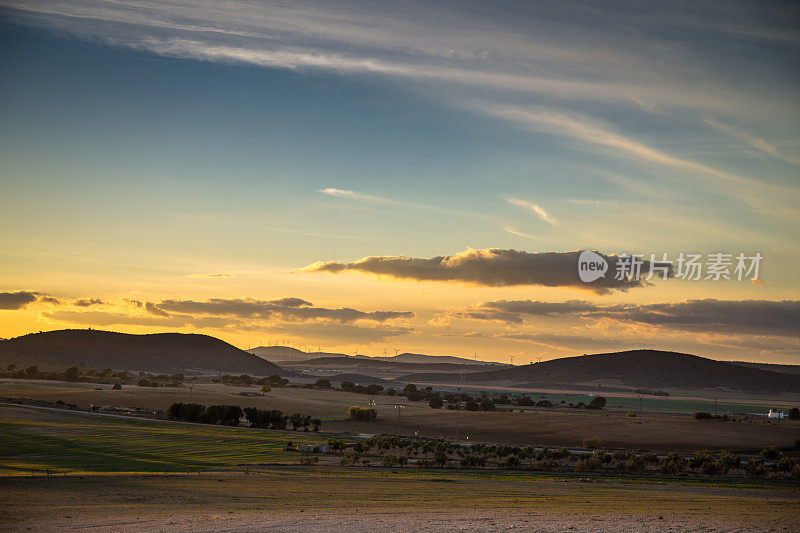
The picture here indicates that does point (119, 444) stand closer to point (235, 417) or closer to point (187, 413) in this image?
point (235, 417)

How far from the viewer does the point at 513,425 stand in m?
105

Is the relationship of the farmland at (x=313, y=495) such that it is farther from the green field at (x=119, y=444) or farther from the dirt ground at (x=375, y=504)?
the green field at (x=119, y=444)

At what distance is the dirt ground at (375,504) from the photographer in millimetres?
26312

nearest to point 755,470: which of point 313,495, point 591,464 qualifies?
point 591,464

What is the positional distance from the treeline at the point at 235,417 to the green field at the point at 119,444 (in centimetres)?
794

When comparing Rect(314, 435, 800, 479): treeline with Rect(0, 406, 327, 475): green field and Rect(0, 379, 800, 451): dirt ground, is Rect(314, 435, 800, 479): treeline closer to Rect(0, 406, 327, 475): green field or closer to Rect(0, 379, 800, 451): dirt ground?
Rect(0, 406, 327, 475): green field

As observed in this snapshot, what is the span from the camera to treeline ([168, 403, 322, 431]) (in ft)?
313

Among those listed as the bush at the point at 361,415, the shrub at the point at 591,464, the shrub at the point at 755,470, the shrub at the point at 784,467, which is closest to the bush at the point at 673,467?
the shrub at the point at 755,470

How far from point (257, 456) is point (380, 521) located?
3518cm

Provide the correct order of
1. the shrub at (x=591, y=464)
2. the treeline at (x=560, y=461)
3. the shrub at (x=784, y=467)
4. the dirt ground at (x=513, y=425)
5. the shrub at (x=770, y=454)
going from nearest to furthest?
1. the treeline at (x=560, y=461)
2. the shrub at (x=591, y=464)
3. the shrub at (x=784, y=467)
4. the shrub at (x=770, y=454)
5. the dirt ground at (x=513, y=425)

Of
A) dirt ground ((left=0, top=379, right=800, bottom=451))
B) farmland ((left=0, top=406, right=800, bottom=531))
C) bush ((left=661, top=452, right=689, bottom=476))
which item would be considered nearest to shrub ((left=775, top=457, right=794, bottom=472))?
bush ((left=661, top=452, right=689, bottom=476))

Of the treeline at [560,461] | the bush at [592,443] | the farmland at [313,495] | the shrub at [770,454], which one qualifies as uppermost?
the farmland at [313,495]

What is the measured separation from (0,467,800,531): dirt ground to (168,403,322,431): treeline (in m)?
49.1

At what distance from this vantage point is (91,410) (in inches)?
3996
